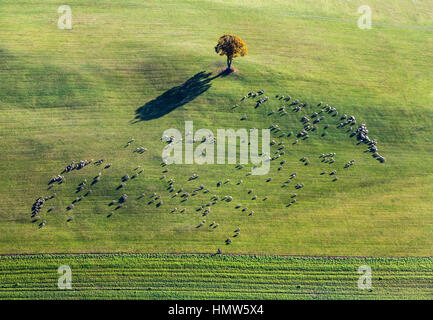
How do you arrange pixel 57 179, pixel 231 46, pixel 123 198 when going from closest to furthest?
pixel 123 198 < pixel 57 179 < pixel 231 46

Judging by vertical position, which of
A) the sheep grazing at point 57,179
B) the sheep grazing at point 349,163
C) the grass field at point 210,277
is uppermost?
the sheep grazing at point 349,163

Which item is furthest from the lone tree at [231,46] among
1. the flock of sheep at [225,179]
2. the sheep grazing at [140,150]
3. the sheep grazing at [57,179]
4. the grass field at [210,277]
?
the grass field at [210,277]

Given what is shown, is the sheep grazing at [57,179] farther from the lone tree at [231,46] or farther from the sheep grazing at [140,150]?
the lone tree at [231,46]

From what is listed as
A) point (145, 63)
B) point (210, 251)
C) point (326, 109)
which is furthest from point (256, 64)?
point (210, 251)

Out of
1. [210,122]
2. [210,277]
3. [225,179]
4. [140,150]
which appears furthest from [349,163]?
[140,150]

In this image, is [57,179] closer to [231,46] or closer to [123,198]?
[123,198]

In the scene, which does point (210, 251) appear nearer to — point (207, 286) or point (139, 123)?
point (207, 286)

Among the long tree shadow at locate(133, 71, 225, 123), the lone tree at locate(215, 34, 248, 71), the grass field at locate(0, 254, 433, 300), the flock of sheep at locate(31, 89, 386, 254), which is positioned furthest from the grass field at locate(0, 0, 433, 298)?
the lone tree at locate(215, 34, 248, 71)
